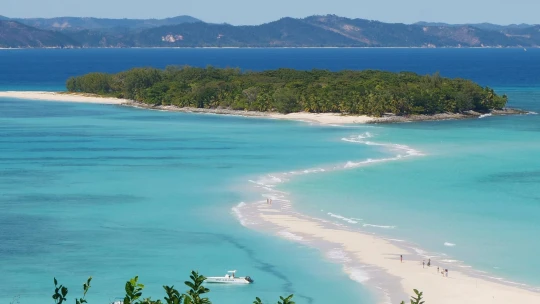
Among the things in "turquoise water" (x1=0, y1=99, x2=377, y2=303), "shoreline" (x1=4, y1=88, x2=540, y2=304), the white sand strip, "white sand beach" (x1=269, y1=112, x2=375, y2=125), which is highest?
"shoreline" (x1=4, y1=88, x2=540, y2=304)

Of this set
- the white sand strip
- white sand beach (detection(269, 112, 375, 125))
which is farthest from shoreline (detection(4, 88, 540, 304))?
the white sand strip

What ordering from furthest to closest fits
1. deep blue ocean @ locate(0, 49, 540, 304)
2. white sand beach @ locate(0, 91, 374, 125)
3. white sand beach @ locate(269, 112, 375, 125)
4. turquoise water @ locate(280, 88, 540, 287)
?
white sand beach @ locate(0, 91, 374, 125), white sand beach @ locate(269, 112, 375, 125), turquoise water @ locate(280, 88, 540, 287), deep blue ocean @ locate(0, 49, 540, 304)

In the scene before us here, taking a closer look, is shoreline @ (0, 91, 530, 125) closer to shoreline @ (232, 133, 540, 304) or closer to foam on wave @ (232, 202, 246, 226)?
foam on wave @ (232, 202, 246, 226)

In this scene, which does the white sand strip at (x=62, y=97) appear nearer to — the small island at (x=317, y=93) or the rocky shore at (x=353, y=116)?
the small island at (x=317, y=93)

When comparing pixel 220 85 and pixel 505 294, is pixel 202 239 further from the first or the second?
pixel 220 85

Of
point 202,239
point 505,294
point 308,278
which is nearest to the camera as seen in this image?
point 505,294

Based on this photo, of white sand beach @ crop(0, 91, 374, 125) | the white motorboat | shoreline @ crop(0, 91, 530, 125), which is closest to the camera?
the white motorboat

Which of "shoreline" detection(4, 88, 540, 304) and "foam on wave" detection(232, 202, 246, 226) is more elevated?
"shoreline" detection(4, 88, 540, 304)

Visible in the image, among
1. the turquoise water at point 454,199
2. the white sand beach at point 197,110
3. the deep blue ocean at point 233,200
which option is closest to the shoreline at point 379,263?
the deep blue ocean at point 233,200

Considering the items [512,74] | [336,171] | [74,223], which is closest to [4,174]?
[74,223]
